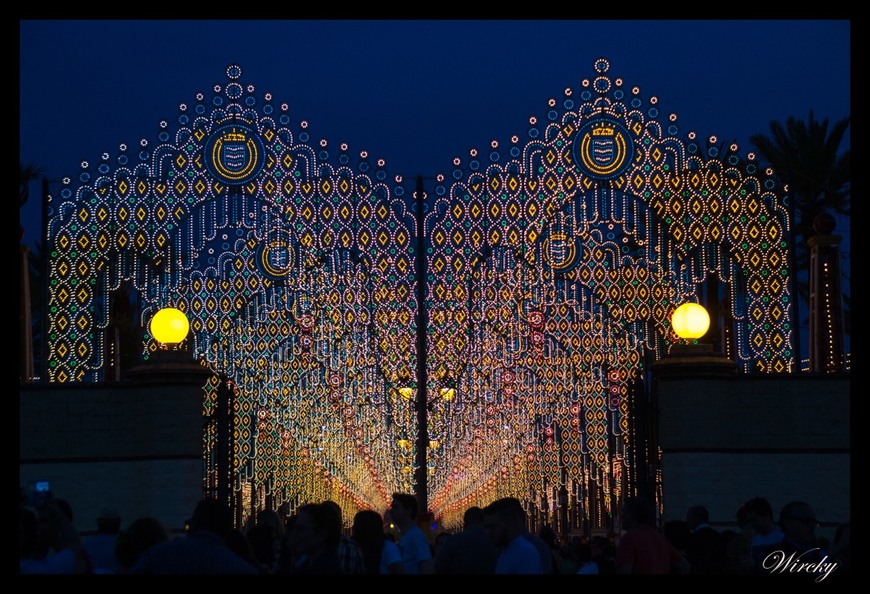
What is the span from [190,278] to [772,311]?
7952 millimetres

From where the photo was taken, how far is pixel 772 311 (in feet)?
66.8

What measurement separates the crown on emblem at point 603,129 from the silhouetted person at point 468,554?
10.5 m

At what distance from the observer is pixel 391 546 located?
11500 millimetres

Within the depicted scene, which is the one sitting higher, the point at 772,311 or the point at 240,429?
the point at 772,311

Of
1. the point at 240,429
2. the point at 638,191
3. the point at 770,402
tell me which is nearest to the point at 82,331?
the point at 240,429

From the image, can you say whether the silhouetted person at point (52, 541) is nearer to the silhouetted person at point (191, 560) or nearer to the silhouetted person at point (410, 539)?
the silhouetted person at point (191, 560)

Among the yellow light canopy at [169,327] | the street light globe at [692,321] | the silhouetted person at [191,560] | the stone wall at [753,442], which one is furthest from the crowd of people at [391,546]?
the yellow light canopy at [169,327]

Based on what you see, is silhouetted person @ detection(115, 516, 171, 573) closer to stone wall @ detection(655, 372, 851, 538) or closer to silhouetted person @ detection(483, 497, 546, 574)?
silhouetted person @ detection(483, 497, 546, 574)

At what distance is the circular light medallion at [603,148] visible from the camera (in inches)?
811

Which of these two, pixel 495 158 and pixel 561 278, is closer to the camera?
pixel 495 158

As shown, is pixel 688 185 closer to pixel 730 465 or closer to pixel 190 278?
pixel 730 465

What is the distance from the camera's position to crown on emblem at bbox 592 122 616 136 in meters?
20.7
